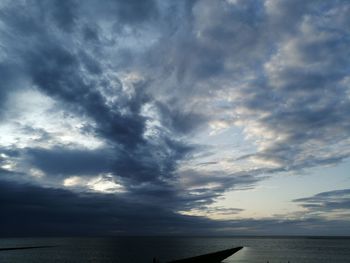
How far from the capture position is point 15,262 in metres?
93.3

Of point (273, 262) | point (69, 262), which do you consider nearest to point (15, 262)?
point (69, 262)

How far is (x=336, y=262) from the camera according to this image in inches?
3361

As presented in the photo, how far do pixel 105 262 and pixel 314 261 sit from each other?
57.7 m

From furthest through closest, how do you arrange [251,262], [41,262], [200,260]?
1. [41,262]
2. [251,262]
3. [200,260]

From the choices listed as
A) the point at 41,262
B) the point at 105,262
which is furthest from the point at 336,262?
the point at 41,262

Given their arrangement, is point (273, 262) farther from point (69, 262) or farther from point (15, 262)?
point (15, 262)

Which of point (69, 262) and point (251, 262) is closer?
point (251, 262)

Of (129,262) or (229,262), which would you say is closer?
(229,262)

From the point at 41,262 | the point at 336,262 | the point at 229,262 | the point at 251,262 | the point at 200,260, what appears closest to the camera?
the point at 200,260

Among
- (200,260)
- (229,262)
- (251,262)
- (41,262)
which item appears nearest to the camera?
(200,260)

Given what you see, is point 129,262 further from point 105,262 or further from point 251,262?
point 251,262

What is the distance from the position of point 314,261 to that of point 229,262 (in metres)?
30.6

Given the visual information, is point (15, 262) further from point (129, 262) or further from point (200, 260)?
point (200, 260)

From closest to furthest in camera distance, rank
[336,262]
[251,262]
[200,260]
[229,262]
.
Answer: [200,260], [229,262], [251,262], [336,262]
